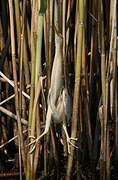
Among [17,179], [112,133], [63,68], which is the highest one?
[63,68]

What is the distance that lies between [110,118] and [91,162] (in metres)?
0.21

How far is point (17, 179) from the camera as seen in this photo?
81.0 inches

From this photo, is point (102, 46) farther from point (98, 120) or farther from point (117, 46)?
point (98, 120)

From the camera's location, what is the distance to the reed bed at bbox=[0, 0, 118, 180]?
172 centimetres

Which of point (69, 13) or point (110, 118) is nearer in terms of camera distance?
point (69, 13)

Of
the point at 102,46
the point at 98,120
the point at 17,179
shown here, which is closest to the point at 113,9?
the point at 102,46

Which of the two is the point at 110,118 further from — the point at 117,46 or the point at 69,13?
the point at 69,13

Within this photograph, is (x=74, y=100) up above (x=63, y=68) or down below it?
below

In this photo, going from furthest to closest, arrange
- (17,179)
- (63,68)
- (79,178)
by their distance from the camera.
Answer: (17,179) < (79,178) < (63,68)

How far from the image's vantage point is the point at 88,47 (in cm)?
203

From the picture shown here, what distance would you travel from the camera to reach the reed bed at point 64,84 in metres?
1.72

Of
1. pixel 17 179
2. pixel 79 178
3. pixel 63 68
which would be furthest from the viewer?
pixel 17 179

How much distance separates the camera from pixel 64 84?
1.77 meters

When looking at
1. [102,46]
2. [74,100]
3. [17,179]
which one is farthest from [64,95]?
[17,179]
